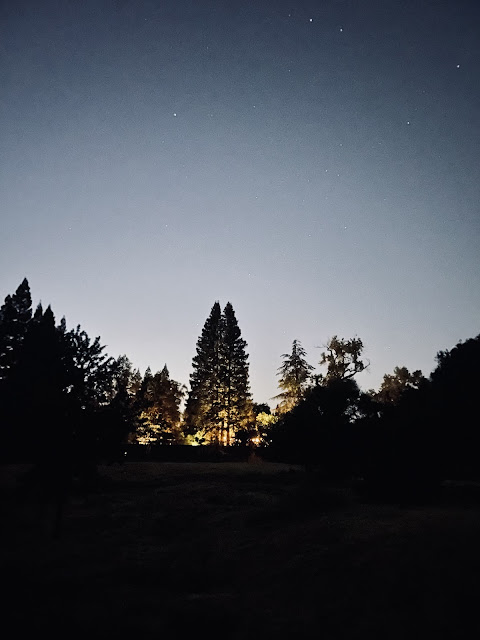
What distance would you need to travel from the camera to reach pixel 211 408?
57531 millimetres

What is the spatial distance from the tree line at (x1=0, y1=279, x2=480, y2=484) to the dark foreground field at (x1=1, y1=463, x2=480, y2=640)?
181cm

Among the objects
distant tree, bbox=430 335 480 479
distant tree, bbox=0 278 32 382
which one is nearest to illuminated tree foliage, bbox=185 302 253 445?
distant tree, bbox=0 278 32 382

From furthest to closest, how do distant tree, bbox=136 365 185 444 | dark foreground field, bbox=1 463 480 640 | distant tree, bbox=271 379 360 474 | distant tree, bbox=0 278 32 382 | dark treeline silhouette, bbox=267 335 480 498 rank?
distant tree, bbox=136 365 185 444, distant tree, bbox=0 278 32 382, distant tree, bbox=271 379 360 474, dark treeline silhouette, bbox=267 335 480 498, dark foreground field, bbox=1 463 480 640

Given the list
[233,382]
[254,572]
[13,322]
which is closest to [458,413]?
[254,572]

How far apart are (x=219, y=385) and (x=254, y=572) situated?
2055 inches

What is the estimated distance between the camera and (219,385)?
5897 centimetres

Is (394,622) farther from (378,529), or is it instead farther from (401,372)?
(401,372)

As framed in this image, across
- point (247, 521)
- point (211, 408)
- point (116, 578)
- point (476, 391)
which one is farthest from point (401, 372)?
point (116, 578)

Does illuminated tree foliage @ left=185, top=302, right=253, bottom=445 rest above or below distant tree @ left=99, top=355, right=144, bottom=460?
above

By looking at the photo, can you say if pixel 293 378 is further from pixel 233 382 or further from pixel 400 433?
pixel 400 433

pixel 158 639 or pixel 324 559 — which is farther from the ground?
pixel 324 559

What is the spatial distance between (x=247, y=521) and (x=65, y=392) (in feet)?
20.3

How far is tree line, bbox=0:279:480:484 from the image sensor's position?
31.0 feet

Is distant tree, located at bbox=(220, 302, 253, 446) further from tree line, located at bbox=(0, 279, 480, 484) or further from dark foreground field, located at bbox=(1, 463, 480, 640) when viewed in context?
dark foreground field, located at bbox=(1, 463, 480, 640)
